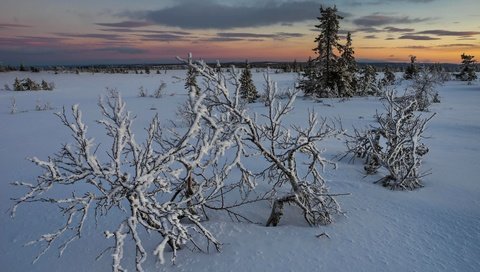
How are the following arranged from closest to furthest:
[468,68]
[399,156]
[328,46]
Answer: [399,156] < [328,46] < [468,68]

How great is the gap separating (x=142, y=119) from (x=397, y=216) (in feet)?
61.2

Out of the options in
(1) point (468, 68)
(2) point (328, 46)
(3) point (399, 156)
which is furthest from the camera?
(1) point (468, 68)

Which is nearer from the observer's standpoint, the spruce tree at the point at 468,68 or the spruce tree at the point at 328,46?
the spruce tree at the point at 328,46

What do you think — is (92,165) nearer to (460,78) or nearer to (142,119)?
(142,119)

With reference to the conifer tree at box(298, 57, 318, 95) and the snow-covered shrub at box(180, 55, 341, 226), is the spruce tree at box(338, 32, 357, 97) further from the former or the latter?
the snow-covered shrub at box(180, 55, 341, 226)

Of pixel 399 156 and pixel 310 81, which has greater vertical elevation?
pixel 310 81

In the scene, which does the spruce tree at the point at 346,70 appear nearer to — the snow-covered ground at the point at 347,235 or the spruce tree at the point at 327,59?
the spruce tree at the point at 327,59

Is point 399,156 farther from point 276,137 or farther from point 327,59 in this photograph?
point 327,59

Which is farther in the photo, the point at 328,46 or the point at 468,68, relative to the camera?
the point at 468,68

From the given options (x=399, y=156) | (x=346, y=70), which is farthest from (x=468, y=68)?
(x=399, y=156)

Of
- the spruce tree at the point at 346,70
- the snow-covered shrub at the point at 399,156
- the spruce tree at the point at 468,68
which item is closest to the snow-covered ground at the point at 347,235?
the snow-covered shrub at the point at 399,156

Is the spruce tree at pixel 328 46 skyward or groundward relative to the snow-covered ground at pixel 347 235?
skyward

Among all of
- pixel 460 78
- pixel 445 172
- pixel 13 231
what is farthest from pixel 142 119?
pixel 460 78

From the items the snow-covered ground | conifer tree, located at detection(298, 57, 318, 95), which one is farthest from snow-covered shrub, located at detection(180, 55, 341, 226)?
conifer tree, located at detection(298, 57, 318, 95)
